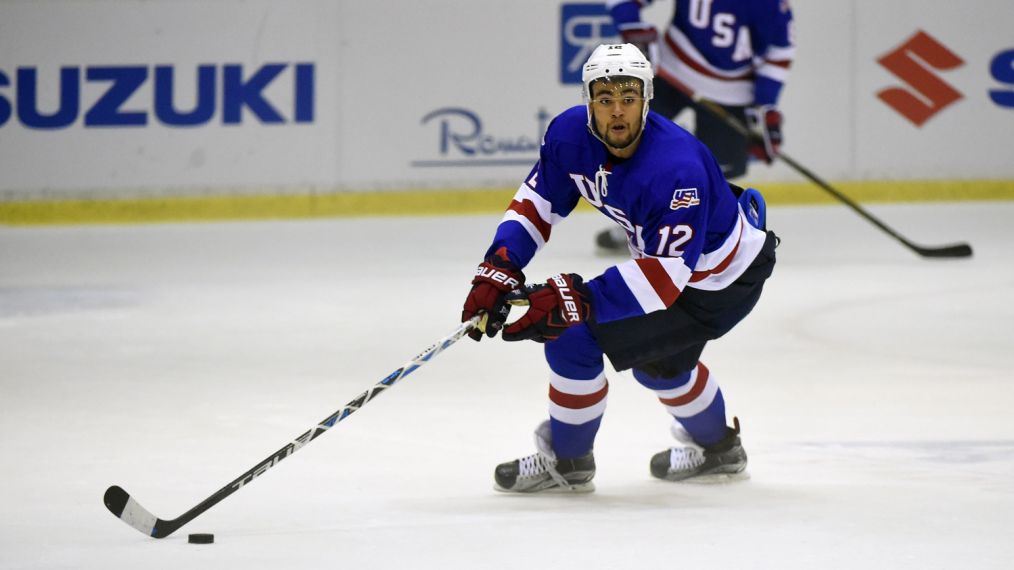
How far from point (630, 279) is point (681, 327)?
0.67 ft

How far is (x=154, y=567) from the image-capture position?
8.71ft

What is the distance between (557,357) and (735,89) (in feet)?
11.6

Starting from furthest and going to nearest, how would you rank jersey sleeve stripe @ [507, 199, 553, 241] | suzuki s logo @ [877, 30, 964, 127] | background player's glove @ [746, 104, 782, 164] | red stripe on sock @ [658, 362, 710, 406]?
1. suzuki s logo @ [877, 30, 964, 127]
2. background player's glove @ [746, 104, 782, 164]
3. red stripe on sock @ [658, 362, 710, 406]
4. jersey sleeve stripe @ [507, 199, 553, 241]

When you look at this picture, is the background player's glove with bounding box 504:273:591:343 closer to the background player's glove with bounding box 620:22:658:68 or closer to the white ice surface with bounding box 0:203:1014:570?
the white ice surface with bounding box 0:203:1014:570

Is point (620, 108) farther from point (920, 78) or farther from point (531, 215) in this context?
point (920, 78)

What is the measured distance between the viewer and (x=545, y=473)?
326 cm

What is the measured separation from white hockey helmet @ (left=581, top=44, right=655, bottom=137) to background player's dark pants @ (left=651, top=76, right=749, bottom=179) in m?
3.48

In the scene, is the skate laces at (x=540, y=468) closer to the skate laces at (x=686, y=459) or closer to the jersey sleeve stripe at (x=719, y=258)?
the skate laces at (x=686, y=459)

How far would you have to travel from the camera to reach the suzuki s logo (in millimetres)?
7402

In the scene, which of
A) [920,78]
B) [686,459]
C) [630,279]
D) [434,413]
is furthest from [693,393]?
[920,78]

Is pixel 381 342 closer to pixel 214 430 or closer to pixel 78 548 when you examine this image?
pixel 214 430

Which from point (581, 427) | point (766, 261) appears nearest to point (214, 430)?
point (581, 427)

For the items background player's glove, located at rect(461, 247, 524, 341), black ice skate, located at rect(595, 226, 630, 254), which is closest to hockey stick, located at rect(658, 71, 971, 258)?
black ice skate, located at rect(595, 226, 630, 254)

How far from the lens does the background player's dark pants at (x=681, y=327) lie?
3084 millimetres
